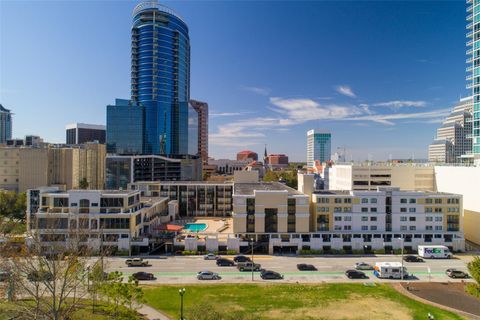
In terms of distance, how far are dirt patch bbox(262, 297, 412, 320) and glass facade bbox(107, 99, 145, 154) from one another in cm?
10914

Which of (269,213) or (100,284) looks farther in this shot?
(269,213)

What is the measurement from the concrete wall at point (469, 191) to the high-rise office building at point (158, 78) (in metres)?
109

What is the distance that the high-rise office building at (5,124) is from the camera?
623 ft

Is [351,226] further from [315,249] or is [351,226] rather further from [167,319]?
[167,319]

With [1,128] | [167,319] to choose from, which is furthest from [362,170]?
[1,128]

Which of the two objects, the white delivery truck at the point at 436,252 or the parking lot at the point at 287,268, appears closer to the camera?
the parking lot at the point at 287,268

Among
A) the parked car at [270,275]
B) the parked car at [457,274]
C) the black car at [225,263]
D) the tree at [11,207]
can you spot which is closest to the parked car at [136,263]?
the black car at [225,263]

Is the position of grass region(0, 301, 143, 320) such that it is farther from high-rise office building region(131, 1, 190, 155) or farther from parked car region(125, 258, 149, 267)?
high-rise office building region(131, 1, 190, 155)

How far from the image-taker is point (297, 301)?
38469 millimetres

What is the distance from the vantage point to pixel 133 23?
143625 millimetres

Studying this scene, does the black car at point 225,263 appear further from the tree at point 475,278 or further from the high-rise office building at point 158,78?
the high-rise office building at point 158,78

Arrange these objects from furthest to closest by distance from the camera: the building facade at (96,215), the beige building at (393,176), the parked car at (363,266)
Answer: the beige building at (393,176) < the building facade at (96,215) < the parked car at (363,266)

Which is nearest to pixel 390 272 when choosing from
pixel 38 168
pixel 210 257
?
pixel 210 257

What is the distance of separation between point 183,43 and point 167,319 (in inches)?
5807
